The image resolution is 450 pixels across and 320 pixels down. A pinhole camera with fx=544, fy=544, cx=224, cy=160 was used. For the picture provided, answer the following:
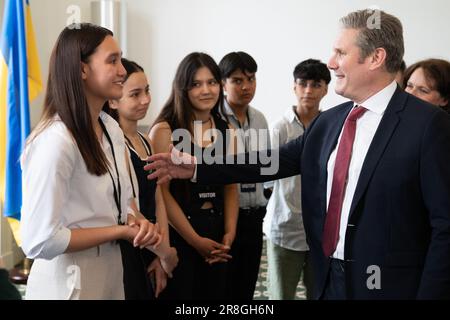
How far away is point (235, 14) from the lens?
5.88 meters

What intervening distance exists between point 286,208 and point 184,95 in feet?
3.21

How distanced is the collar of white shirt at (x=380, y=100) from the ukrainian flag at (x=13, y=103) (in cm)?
245

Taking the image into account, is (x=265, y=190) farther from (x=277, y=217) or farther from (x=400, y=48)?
(x=400, y=48)

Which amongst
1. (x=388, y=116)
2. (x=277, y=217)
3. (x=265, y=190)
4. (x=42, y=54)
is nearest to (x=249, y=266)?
(x=277, y=217)

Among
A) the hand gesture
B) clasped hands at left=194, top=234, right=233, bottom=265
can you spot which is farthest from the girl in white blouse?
clasped hands at left=194, top=234, right=233, bottom=265

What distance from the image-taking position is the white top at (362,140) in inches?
71.8

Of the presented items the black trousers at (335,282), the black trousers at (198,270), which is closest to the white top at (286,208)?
the black trousers at (198,270)

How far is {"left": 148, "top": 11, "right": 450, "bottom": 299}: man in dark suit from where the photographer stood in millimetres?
1664

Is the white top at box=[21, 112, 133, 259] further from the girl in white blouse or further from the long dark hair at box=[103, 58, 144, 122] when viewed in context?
the long dark hair at box=[103, 58, 144, 122]

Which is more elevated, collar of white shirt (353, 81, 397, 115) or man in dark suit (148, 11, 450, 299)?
collar of white shirt (353, 81, 397, 115)

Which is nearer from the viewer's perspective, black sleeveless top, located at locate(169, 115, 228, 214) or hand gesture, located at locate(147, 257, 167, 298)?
hand gesture, located at locate(147, 257, 167, 298)

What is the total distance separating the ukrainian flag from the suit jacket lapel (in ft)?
8.11

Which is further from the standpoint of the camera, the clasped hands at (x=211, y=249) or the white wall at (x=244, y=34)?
the white wall at (x=244, y=34)

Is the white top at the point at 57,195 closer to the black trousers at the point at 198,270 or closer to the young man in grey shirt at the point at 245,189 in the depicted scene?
the black trousers at the point at 198,270
